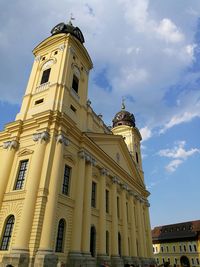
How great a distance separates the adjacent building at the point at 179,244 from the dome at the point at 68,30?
5259 centimetres

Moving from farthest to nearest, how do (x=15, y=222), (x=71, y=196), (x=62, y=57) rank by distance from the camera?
(x=62, y=57) → (x=71, y=196) → (x=15, y=222)

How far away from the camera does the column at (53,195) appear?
15.4 meters

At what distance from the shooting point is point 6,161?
2000 centimetres

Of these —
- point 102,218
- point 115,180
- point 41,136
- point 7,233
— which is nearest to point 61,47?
point 41,136

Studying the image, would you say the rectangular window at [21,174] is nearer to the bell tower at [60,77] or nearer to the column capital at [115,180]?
the bell tower at [60,77]

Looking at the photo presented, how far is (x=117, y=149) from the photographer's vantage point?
3141 cm

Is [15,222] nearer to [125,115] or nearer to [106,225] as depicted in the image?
[106,225]

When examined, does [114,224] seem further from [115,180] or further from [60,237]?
[60,237]

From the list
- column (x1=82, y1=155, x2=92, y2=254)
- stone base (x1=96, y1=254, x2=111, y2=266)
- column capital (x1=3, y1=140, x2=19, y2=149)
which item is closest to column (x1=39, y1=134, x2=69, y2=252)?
column (x1=82, y1=155, x2=92, y2=254)

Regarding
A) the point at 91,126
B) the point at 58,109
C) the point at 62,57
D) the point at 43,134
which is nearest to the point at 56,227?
the point at 43,134

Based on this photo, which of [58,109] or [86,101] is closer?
[58,109]

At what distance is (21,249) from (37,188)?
4.14 m

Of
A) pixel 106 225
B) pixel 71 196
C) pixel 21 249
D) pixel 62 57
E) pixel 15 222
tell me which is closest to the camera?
pixel 21 249

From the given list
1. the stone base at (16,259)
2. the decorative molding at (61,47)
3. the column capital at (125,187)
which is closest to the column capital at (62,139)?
the stone base at (16,259)
